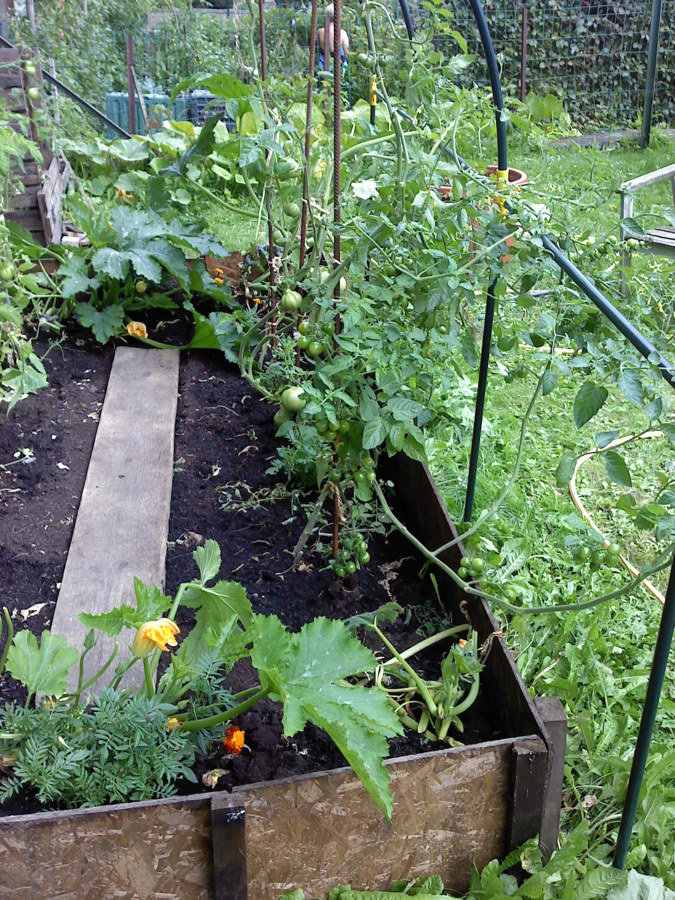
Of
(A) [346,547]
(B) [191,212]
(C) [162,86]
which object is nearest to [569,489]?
(A) [346,547]

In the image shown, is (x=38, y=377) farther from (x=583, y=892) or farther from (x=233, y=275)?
(x=583, y=892)

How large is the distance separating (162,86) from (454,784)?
9.44 metres

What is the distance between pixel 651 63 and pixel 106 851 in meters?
8.27

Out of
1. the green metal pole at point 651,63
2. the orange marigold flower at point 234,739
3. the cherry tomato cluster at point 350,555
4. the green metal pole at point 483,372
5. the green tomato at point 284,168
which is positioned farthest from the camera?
the green metal pole at point 651,63

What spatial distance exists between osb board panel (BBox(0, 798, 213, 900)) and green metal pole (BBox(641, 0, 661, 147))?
26.3 ft

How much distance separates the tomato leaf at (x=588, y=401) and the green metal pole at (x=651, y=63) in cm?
736

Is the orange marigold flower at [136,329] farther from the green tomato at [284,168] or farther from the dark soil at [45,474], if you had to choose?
the green tomato at [284,168]

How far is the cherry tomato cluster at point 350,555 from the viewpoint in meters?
2.07

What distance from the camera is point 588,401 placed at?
4.92 feet

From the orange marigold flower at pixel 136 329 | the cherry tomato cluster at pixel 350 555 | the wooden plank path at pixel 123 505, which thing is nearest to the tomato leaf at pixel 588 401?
the cherry tomato cluster at pixel 350 555

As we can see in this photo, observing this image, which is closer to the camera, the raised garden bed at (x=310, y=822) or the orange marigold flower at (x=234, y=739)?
the raised garden bed at (x=310, y=822)

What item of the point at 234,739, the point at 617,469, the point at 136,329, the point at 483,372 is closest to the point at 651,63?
the point at 136,329

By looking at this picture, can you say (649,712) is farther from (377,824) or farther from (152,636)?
(152,636)

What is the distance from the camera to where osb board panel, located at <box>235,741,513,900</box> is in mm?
1491
